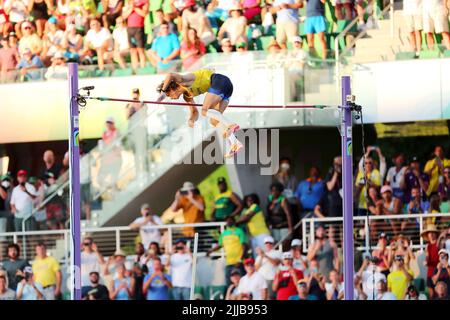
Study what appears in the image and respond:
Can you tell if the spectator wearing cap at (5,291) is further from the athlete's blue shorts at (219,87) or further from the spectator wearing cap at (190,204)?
the athlete's blue shorts at (219,87)

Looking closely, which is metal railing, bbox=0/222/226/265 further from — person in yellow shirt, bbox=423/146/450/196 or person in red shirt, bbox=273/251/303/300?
person in yellow shirt, bbox=423/146/450/196

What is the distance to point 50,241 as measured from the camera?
70.4ft

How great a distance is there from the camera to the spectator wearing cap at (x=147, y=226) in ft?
68.7

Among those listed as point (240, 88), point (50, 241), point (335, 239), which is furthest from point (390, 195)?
point (50, 241)

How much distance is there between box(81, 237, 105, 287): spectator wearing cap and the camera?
2075cm

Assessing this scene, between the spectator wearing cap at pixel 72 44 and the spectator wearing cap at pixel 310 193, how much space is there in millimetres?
3861

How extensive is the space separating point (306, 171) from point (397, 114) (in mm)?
1821

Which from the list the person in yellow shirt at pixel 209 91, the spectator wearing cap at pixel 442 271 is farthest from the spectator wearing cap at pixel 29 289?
the person in yellow shirt at pixel 209 91

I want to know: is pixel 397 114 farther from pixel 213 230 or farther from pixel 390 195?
pixel 213 230

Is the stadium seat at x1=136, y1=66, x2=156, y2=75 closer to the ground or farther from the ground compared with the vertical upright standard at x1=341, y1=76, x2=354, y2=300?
farther from the ground

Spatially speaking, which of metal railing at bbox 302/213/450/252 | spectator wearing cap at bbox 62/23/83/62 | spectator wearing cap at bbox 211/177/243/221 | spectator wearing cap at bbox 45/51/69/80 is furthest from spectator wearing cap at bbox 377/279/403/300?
spectator wearing cap at bbox 62/23/83/62

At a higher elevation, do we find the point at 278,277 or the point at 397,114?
the point at 397,114

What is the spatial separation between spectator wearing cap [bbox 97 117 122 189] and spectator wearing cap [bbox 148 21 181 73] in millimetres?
1127

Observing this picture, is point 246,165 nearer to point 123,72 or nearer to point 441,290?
point 123,72
